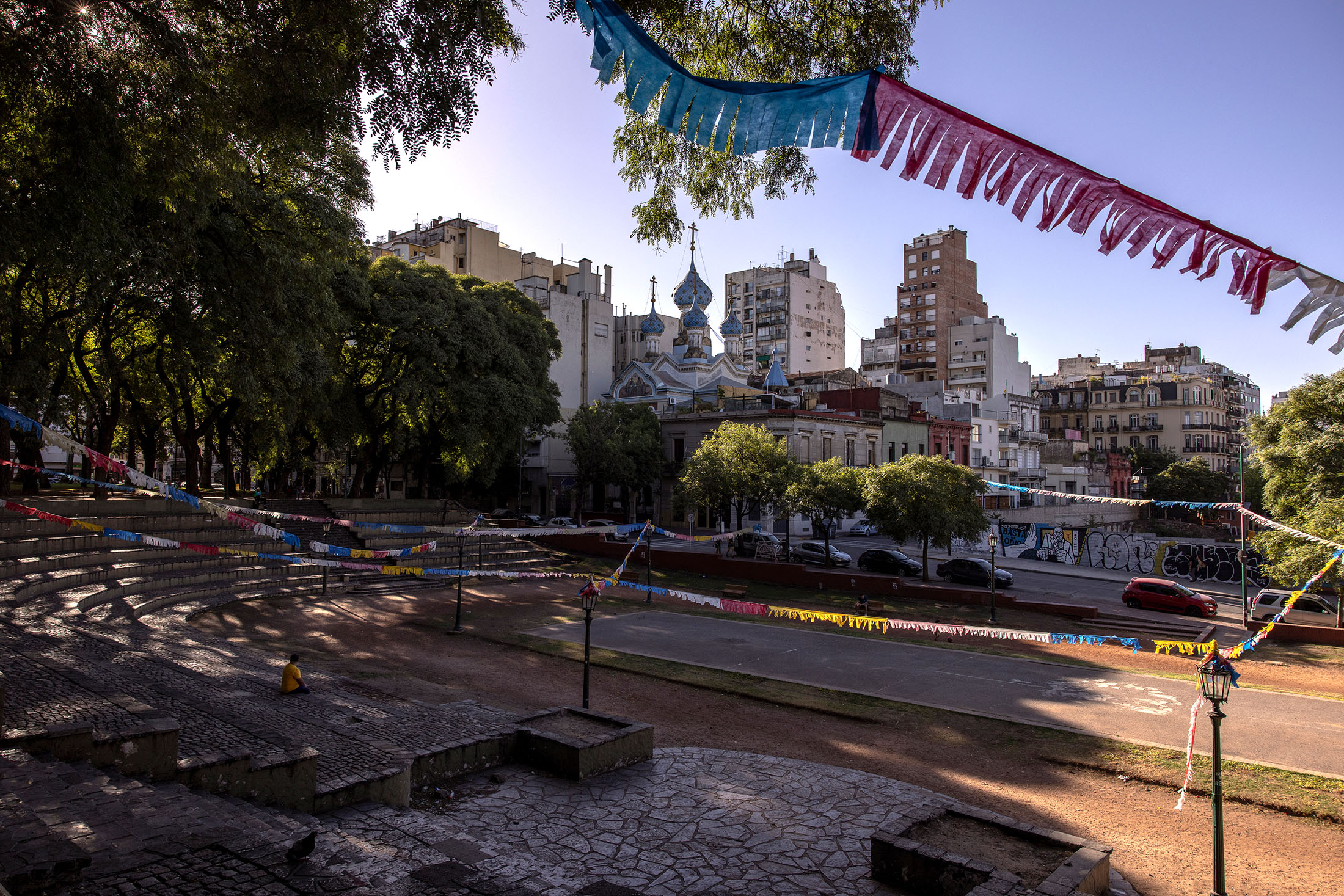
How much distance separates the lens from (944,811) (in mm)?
8398

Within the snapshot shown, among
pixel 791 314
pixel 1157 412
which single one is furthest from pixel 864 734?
pixel 791 314

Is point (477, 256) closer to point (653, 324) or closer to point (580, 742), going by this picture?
point (653, 324)

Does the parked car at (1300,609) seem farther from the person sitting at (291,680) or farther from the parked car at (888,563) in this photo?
the person sitting at (291,680)

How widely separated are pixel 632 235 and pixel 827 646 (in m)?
13.6

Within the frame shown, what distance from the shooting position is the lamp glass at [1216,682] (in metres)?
7.58

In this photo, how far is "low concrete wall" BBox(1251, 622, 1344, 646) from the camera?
22.7 m

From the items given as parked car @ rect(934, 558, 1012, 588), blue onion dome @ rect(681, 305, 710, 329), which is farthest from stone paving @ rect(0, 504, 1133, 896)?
blue onion dome @ rect(681, 305, 710, 329)

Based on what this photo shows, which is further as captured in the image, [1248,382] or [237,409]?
[1248,382]

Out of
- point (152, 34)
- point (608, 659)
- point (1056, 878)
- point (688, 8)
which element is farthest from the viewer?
point (608, 659)

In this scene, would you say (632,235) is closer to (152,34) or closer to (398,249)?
(152,34)

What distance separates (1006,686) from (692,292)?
5749 centimetres

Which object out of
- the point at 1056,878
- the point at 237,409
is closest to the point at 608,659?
the point at 1056,878

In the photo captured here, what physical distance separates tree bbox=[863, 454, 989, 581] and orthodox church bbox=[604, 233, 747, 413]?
24154mm

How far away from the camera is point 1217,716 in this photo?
7539mm
